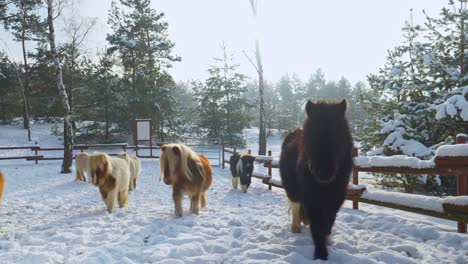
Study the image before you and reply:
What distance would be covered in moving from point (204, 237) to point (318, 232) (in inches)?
70.1

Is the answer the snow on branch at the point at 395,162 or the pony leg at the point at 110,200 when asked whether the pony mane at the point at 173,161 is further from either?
the snow on branch at the point at 395,162

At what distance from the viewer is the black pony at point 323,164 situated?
304 cm

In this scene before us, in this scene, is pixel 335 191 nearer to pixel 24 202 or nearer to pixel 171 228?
pixel 171 228

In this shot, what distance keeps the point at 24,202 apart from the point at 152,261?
6.19 metres

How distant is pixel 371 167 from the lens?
218 inches

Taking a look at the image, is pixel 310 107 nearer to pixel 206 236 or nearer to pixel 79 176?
pixel 206 236

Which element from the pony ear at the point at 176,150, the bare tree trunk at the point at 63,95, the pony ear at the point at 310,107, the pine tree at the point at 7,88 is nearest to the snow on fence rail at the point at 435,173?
the pony ear at the point at 310,107

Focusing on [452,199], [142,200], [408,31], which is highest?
[408,31]

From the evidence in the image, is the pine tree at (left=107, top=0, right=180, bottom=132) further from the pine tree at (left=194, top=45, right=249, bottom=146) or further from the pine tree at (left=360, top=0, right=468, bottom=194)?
the pine tree at (left=360, top=0, right=468, bottom=194)

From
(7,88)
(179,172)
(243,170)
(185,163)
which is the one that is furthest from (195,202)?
(7,88)

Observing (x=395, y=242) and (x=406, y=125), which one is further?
(x=406, y=125)

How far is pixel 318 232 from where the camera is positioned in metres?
3.38

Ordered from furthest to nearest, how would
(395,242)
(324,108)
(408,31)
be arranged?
(408,31)
(395,242)
(324,108)

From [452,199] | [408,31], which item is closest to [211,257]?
[452,199]
